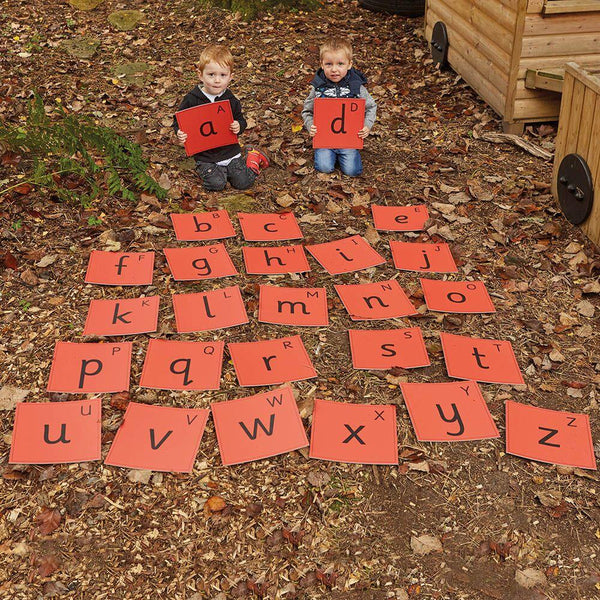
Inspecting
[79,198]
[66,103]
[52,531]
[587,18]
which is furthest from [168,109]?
[52,531]

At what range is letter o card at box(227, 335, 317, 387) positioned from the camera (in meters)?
3.38

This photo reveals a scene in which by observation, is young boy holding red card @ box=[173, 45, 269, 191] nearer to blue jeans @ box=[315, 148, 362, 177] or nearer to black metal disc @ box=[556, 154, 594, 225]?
blue jeans @ box=[315, 148, 362, 177]

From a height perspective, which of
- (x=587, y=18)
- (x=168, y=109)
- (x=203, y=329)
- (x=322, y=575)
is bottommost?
(x=322, y=575)

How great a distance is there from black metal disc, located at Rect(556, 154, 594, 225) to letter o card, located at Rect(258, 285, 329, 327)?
1.79 meters

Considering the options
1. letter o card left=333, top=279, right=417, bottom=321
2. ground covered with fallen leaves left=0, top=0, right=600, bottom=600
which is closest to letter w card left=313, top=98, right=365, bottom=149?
ground covered with fallen leaves left=0, top=0, right=600, bottom=600

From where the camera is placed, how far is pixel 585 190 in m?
4.31

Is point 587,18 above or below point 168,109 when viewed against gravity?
above

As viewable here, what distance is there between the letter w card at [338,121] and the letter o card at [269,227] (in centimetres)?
70

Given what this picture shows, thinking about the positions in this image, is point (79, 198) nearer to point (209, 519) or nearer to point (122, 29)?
point (209, 519)

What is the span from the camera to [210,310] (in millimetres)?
3801

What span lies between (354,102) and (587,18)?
2.00 metres

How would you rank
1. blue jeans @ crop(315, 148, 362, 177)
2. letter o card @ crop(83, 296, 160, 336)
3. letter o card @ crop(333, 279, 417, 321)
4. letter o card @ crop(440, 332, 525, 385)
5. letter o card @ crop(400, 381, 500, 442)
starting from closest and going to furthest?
letter o card @ crop(400, 381, 500, 442)
letter o card @ crop(440, 332, 525, 385)
letter o card @ crop(83, 296, 160, 336)
letter o card @ crop(333, 279, 417, 321)
blue jeans @ crop(315, 148, 362, 177)

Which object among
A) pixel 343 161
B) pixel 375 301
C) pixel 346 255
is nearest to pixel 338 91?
pixel 343 161

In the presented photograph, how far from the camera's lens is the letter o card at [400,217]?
4586 millimetres
